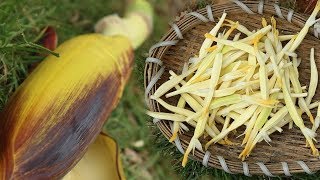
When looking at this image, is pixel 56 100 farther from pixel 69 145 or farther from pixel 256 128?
pixel 256 128

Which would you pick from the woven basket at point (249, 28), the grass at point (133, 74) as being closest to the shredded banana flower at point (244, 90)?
the woven basket at point (249, 28)

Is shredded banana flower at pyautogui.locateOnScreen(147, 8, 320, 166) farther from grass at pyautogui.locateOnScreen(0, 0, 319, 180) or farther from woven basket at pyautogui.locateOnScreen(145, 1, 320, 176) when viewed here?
grass at pyautogui.locateOnScreen(0, 0, 319, 180)

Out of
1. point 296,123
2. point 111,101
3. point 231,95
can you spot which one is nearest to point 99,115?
point 111,101

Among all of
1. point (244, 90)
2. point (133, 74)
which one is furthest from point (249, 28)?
point (133, 74)

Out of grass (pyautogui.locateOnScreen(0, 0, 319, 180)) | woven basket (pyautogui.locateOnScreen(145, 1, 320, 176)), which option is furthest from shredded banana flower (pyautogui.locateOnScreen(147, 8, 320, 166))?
grass (pyautogui.locateOnScreen(0, 0, 319, 180))

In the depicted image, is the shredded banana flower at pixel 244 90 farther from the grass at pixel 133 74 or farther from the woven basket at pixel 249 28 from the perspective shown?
the grass at pixel 133 74

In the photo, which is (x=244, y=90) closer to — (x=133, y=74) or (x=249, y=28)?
(x=249, y=28)
